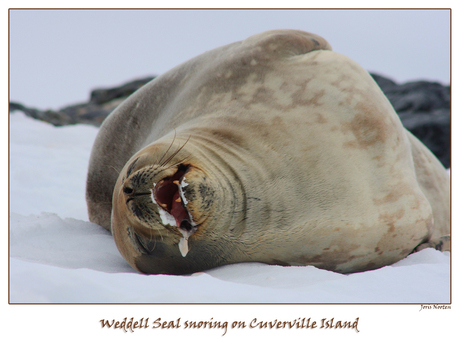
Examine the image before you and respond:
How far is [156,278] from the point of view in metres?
1.85

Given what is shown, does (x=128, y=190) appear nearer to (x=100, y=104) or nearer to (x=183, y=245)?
(x=183, y=245)

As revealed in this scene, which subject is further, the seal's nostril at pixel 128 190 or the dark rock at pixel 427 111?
the dark rock at pixel 427 111

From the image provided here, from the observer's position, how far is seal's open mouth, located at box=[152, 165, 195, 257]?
1995 mm

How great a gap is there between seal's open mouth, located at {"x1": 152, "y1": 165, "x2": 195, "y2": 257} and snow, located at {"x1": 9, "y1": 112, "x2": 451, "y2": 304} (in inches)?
9.8

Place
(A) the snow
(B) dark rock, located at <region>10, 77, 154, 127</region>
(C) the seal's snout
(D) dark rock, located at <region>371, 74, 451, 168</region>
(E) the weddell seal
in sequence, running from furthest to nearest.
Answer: (B) dark rock, located at <region>10, 77, 154, 127</region> → (D) dark rock, located at <region>371, 74, 451, 168</region> → (E) the weddell seal → (C) the seal's snout → (A) the snow

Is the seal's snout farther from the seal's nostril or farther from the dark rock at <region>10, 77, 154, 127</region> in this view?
the dark rock at <region>10, 77, 154, 127</region>

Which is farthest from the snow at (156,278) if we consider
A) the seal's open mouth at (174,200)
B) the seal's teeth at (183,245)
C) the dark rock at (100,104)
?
the dark rock at (100,104)

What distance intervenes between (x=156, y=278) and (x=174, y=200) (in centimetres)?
35

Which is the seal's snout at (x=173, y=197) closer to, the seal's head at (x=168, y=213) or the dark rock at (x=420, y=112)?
the seal's head at (x=168, y=213)

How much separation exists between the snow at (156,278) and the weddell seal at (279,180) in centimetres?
16

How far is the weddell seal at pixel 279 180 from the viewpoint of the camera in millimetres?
2117

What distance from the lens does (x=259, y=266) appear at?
89.4 inches

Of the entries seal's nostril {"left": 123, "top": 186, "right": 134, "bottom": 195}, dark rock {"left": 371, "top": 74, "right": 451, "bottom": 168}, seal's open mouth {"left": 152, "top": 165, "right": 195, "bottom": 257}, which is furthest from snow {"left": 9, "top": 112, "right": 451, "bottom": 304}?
dark rock {"left": 371, "top": 74, "right": 451, "bottom": 168}

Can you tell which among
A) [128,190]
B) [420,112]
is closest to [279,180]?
[128,190]
